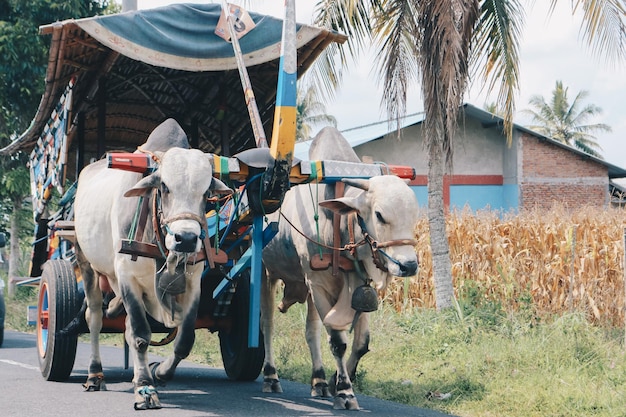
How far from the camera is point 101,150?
931 cm

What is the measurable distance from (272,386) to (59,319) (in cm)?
209

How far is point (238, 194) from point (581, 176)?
2020cm

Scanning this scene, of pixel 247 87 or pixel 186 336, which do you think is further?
pixel 247 87

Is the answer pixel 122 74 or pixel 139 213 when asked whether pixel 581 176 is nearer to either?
pixel 122 74

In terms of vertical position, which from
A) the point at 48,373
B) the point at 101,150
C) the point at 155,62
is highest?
the point at 155,62

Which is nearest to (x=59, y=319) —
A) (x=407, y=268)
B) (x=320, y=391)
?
(x=320, y=391)

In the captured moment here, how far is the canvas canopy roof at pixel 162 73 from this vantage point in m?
7.78

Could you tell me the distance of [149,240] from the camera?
6.62 m

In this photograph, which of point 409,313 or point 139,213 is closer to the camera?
point 139,213

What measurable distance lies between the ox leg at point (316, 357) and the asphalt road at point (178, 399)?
0.47ft

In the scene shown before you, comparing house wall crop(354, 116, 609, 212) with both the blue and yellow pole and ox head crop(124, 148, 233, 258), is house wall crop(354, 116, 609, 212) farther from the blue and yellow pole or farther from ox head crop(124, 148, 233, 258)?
ox head crop(124, 148, 233, 258)

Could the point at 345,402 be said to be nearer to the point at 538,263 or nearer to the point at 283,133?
the point at 283,133

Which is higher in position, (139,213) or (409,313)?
(139,213)

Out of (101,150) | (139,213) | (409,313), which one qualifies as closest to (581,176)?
(409,313)
